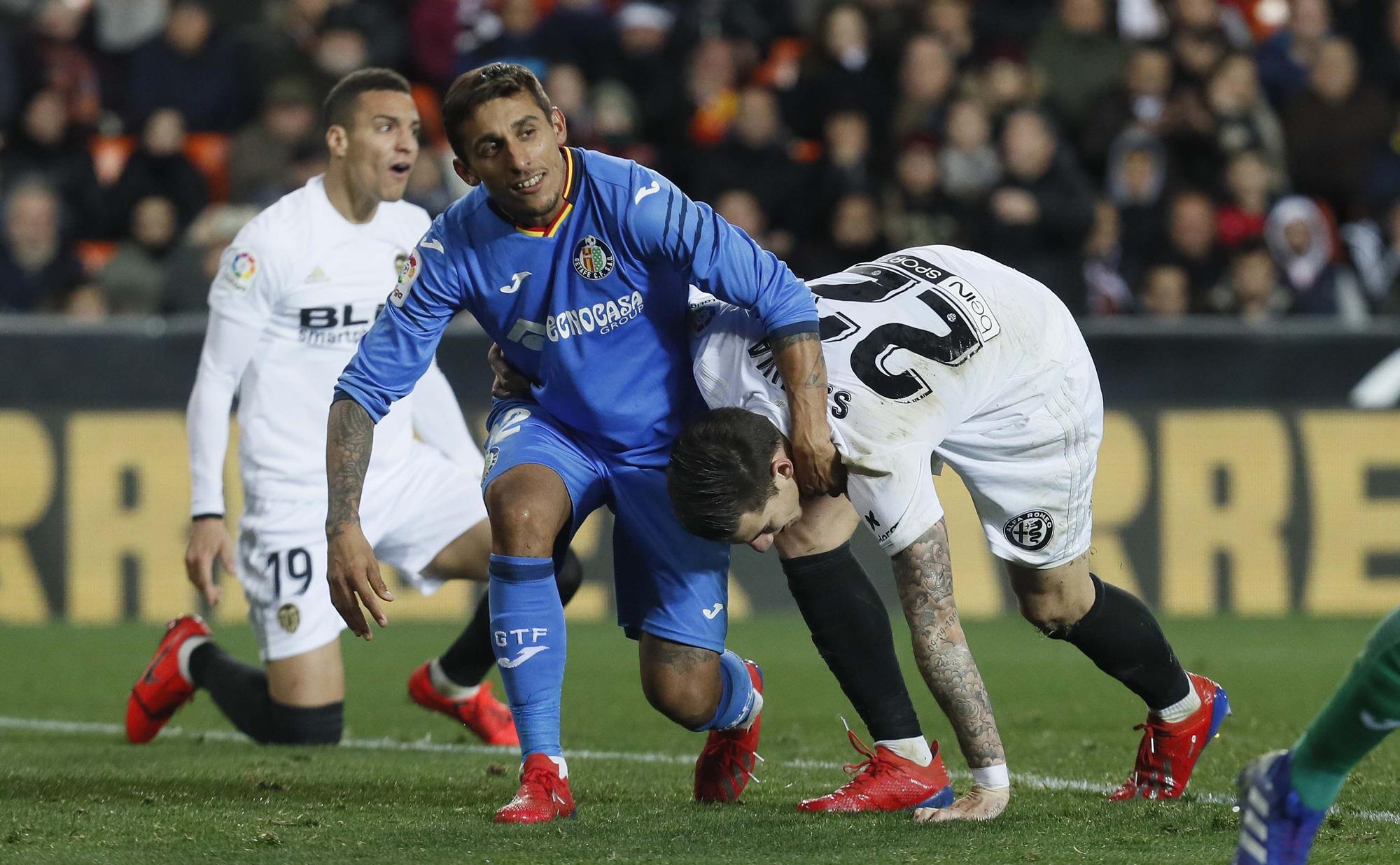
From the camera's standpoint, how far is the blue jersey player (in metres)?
4.62

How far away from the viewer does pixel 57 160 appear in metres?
12.7

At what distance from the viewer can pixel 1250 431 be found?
10625 millimetres

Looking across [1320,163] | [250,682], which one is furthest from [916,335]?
[1320,163]

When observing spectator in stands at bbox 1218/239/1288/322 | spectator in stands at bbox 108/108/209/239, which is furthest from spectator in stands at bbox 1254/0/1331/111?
spectator in stands at bbox 108/108/209/239

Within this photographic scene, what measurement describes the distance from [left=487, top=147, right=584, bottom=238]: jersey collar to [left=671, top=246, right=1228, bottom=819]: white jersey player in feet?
1.51

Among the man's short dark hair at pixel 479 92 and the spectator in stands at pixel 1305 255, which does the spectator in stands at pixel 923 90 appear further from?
the man's short dark hair at pixel 479 92

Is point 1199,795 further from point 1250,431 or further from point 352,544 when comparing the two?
point 1250,431

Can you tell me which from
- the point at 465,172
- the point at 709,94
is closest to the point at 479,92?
the point at 465,172

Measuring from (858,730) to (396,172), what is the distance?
101 inches

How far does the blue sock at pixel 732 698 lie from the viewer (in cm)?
508

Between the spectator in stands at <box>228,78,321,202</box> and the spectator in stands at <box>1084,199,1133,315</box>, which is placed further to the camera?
the spectator in stands at <box>228,78,321,202</box>

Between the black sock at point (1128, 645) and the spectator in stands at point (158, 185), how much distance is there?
8.82 meters

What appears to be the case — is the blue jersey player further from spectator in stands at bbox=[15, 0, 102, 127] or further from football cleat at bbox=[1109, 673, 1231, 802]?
spectator in stands at bbox=[15, 0, 102, 127]

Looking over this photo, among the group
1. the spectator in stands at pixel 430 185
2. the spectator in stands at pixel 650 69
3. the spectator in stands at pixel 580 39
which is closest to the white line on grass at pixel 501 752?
the spectator in stands at pixel 430 185
